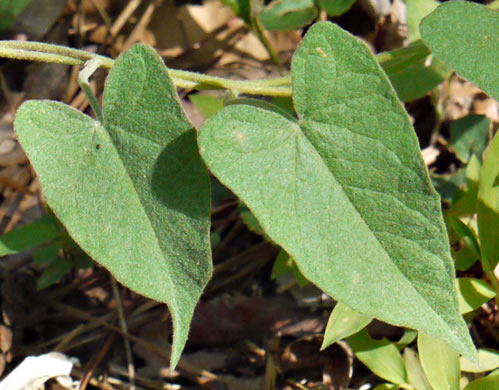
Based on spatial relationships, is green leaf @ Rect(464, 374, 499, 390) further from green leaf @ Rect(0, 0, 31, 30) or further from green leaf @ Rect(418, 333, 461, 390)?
green leaf @ Rect(0, 0, 31, 30)

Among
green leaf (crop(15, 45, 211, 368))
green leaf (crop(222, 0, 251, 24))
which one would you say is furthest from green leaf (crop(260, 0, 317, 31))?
green leaf (crop(15, 45, 211, 368))

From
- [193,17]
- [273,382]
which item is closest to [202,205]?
[273,382]

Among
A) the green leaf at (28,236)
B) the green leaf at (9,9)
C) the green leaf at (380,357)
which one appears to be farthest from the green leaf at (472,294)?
the green leaf at (9,9)

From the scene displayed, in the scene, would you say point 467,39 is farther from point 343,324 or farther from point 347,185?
point 343,324

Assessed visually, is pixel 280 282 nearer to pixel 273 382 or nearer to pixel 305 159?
pixel 273 382

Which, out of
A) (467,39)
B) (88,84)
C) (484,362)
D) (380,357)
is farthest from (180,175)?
(484,362)
